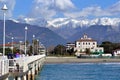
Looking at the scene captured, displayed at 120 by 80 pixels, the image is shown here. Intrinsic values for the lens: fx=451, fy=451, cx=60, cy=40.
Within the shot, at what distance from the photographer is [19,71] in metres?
42.2

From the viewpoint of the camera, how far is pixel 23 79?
156 ft

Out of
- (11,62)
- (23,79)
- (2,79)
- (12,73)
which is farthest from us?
(23,79)

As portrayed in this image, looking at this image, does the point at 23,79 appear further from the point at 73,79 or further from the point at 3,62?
the point at 73,79

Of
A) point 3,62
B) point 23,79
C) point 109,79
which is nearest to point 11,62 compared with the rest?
point 23,79

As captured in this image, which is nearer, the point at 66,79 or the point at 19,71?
the point at 19,71

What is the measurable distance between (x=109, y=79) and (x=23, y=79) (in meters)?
37.7

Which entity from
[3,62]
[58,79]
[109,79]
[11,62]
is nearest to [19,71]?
[11,62]

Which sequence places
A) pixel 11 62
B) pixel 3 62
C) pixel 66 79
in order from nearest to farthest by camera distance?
pixel 3 62 < pixel 11 62 < pixel 66 79

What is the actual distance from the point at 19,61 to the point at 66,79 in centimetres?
3594

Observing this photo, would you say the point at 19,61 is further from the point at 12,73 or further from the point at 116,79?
the point at 116,79

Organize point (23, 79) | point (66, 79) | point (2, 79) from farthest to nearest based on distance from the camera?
point (66, 79)
point (23, 79)
point (2, 79)

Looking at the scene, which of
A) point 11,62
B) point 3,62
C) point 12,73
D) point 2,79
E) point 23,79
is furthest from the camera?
point 23,79

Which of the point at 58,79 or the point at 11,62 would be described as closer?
the point at 11,62

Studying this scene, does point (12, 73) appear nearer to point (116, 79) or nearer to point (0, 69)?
point (0, 69)
